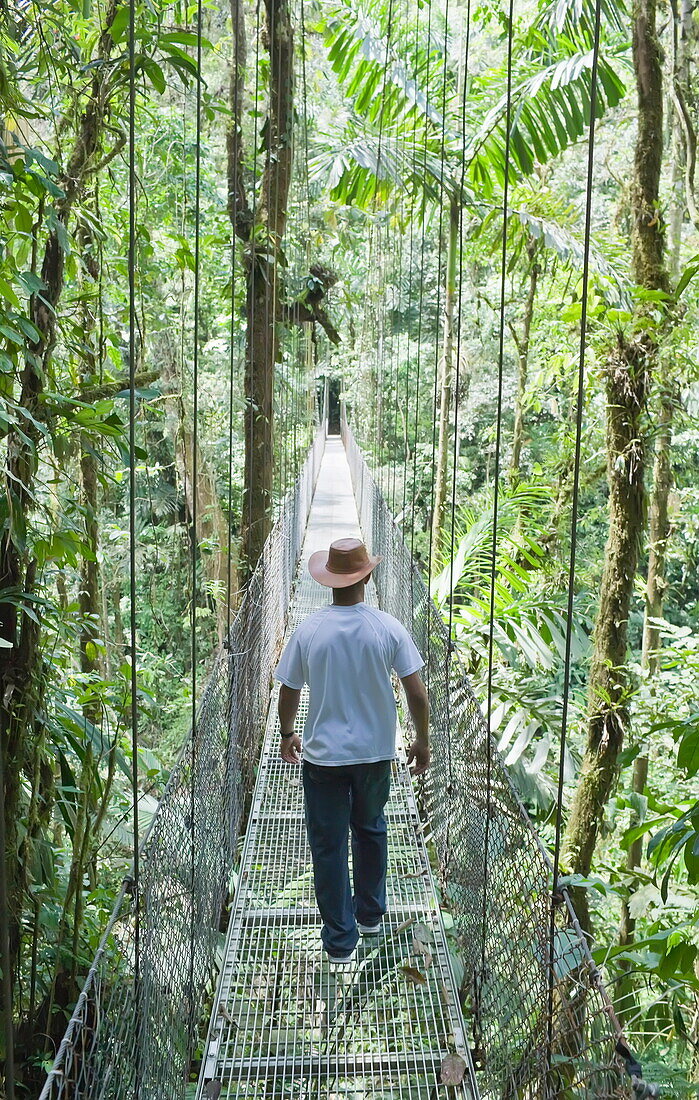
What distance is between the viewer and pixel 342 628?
6.67ft

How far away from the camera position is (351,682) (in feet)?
6.63

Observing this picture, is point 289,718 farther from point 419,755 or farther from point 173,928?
point 173,928

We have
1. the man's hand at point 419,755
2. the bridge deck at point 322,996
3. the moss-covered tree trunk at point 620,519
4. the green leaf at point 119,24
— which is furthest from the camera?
the moss-covered tree trunk at point 620,519

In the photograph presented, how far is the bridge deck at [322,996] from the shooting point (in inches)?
71.5

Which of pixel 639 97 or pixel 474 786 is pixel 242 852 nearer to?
pixel 474 786

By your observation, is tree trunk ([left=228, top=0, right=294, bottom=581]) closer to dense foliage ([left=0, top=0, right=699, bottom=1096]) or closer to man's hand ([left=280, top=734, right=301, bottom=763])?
dense foliage ([left=0, top=0, right=699, bottom=1096])

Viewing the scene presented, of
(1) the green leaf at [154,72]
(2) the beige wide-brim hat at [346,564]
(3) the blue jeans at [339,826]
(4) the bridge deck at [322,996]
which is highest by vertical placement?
(1) the green leaf at [154,72]

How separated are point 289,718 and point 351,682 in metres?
0.21

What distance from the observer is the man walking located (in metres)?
2.02

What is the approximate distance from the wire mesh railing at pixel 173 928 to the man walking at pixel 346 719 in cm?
21

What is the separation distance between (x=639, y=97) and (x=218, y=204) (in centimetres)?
477

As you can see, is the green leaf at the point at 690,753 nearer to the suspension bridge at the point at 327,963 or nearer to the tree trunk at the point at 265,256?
the suspension bridge at the point at 327,963

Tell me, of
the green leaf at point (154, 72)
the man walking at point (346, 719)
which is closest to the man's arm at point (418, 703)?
the man walking at point (346, 719)

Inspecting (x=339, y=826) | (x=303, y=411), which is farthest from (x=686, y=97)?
(x=303, y=411)
